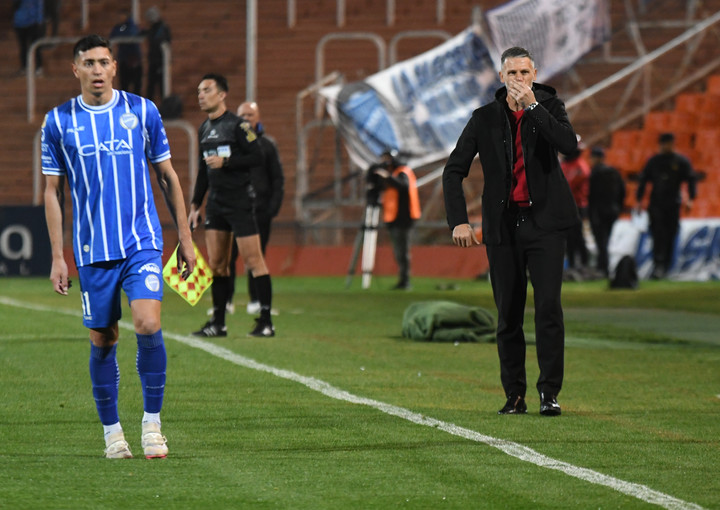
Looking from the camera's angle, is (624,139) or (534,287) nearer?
(534,287)

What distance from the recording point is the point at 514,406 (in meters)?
8.13

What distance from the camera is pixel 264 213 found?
51.4ft

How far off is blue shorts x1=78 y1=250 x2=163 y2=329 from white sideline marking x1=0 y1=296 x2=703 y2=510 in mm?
1767

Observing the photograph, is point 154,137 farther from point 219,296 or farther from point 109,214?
point 219,296

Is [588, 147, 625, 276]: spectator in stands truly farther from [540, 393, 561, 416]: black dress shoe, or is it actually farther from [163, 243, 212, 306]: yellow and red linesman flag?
[540, 393, 561, 416]: black dress shoe

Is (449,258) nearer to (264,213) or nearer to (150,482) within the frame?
(264,213)

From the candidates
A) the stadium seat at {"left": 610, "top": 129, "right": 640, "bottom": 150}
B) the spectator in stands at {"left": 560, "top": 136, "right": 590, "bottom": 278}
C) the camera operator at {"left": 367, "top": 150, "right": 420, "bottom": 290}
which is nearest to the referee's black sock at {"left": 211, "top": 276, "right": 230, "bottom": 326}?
the camera operator at {"left": 367, "top": 150, "right": 420, "bottom": 290}

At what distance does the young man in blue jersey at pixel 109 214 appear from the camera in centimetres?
648

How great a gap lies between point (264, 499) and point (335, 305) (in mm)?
12211

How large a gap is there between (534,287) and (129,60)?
19221 mm

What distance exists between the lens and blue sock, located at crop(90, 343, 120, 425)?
21.6 feet

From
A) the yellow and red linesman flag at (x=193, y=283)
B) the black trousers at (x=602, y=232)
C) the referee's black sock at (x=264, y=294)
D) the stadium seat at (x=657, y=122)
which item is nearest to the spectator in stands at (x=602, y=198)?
the black trousers at (x=602, y=232)

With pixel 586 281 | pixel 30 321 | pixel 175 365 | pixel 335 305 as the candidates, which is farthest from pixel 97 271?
pixel 586 281

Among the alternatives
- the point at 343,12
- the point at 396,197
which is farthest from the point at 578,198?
the point at 343,12
